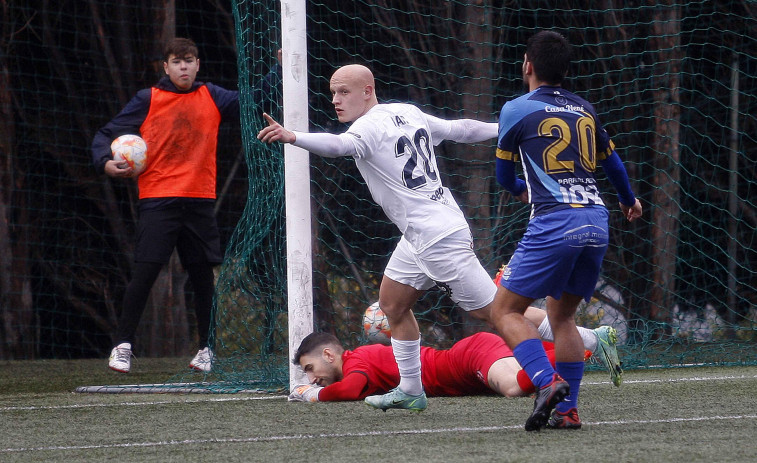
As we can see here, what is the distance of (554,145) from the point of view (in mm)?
4047

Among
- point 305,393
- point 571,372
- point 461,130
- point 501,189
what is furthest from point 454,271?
point 501,189

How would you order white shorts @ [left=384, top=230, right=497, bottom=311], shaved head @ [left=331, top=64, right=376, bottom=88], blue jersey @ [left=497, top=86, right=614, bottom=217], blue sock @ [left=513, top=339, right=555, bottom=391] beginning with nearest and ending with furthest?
blue sock @ [left=513, top=339, right=555, bottom=391]
blue jersey @ [left=497, top=86, right=614, bottom=217]
white shorts @ [left=384, top=230, right=497, bottom=311]
shaved head @ [left=331, top=64, right=376, bottom=88]

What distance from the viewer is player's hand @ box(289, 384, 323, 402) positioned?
5305 mm

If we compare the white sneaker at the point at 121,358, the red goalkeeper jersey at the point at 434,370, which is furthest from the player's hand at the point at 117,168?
the red goalkeeper jersey at the point at 434,370

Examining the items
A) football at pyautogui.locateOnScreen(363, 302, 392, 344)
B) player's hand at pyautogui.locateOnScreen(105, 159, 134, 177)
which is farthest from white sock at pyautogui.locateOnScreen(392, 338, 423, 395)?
player's hand at pyautogui.locateOnScreen(105, 159, 134, 177)

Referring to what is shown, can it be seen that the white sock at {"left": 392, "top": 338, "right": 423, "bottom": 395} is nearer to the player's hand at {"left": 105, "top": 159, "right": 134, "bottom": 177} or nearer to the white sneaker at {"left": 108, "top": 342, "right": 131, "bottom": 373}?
the white sneaker at {"left": 108, "top": 342, "right": 131, "bottom": 373}

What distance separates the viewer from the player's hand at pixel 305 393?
530 cm

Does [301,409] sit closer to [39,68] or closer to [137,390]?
[137,390]

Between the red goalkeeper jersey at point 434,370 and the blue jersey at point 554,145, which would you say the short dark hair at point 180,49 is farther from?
the blue jersey at point 554,145

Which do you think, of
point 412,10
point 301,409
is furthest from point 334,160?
point 301,409

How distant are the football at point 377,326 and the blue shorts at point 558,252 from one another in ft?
8.39

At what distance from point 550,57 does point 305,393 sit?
7.13ft

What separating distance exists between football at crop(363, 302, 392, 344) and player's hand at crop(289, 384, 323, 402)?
3.86 feet

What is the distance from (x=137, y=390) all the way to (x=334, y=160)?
3416 millimetres
